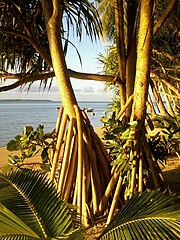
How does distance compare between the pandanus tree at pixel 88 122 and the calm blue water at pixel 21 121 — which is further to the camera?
the calm blue water at pixel 21 121

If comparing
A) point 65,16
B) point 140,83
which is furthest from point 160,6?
point 140,83

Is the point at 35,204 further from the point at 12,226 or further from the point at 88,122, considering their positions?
the point at 88,122

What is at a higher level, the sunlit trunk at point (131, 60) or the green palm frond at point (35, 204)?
the sunlit trunk at point (131, 60)

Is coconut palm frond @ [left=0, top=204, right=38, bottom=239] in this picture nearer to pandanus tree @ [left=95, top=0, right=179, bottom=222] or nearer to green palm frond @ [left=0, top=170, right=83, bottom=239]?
green palm frond @ [left=0, top=170, right=83, bottom=239]

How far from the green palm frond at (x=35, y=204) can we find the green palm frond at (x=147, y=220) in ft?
0.75

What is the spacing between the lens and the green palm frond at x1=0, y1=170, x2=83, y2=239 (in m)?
1.42

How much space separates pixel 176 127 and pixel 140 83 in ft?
1.57

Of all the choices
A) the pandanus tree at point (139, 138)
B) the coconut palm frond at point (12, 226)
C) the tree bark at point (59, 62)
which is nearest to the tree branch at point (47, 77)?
the tree bark at point (59, 62)

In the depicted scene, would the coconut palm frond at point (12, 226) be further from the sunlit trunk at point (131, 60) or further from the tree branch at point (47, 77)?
the sunlit trunk at point (131, 60)

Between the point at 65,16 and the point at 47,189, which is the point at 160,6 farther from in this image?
the point at 47,189

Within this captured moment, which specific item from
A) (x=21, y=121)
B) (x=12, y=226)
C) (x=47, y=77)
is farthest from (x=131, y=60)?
(x=21, y=121)

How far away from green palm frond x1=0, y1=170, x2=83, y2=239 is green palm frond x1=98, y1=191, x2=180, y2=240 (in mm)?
229

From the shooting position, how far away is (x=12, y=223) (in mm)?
1303

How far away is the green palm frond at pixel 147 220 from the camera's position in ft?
3.92
